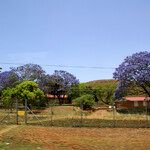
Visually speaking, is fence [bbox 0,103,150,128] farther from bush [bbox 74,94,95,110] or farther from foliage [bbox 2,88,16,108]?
foliage [bbox 2,88,16,108]

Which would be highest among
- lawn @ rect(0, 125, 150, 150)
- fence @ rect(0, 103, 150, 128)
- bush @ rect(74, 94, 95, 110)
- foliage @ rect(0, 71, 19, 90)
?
foliage @ rect(0, 71, 19, 90)

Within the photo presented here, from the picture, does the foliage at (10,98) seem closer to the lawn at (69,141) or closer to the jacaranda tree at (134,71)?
the jacaranda tree at (134,71)

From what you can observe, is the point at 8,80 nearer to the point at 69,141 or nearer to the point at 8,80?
the point at 8,80

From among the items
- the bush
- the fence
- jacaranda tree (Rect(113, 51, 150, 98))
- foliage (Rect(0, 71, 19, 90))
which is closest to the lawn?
the fence

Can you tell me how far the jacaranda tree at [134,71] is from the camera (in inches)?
2212

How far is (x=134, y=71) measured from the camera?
186 ft

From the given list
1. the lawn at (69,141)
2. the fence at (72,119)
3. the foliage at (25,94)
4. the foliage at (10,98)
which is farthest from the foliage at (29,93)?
the lawn at (69,141)

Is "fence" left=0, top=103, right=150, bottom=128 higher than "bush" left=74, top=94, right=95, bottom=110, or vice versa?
"bush" left=74, top=94, right=95, bottom=110

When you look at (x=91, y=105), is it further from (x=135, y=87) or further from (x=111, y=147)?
(x=111, y=147)

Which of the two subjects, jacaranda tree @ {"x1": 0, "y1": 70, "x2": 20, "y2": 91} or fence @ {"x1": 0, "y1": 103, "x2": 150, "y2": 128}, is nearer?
fence @ {"x1": 0, "y1": 103, "x2": 150, "y2": 128}

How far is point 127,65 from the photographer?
189 feet

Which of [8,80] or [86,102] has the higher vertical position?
[8,80]

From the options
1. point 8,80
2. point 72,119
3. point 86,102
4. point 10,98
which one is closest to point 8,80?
point 8,80

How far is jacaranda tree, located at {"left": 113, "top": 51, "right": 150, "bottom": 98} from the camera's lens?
5619 cm
